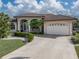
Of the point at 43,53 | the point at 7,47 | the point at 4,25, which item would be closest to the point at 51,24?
the point at 7,47

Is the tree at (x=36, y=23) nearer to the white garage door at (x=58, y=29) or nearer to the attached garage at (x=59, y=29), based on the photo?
the attached garage at (x=59, y=29)

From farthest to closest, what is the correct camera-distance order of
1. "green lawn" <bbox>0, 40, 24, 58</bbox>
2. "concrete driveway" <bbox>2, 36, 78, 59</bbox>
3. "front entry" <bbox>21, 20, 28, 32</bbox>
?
1. "front entry" <bbox>21, 20, 28, 32</bbox>
2. "green lawn" <bbox>0, 40, 24, 58</bbox>
3. "concrete driveway" <bbox>2, 36, 78, 59</bbox>

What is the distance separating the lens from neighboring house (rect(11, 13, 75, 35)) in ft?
129

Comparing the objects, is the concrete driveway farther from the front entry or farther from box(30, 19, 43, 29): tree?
the front entry

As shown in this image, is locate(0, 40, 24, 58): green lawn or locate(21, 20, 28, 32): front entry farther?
Answer: locate(21, 20, 28, 32): front entry

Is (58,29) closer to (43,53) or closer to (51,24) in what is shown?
(51,24)

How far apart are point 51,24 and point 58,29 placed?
1.86 meters

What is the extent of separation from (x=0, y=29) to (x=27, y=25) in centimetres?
3054

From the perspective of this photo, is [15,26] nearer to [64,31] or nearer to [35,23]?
[35,23]

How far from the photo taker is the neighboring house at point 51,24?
3931cm

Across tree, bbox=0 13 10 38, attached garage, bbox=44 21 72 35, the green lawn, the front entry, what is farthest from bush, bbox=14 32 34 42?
tree, bbox=0 13 10 38

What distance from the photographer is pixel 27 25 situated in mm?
43656

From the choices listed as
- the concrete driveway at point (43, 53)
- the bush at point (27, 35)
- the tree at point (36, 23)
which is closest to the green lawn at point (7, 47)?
the concrete driveway at point (43, 53)

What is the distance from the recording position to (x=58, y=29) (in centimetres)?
4031
